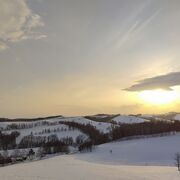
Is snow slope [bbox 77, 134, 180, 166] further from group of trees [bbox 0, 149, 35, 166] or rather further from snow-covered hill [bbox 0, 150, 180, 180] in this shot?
snow-covered hill [bbox 0, 150, 180, 180]

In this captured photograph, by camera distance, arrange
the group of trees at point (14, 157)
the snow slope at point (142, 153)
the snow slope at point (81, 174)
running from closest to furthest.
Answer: the snow slope at point (81, 174) < the snow slope at point (142, 153) < the group of trees at point (14, 157)

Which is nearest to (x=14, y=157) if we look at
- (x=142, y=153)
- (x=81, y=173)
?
(x=142, y=153)

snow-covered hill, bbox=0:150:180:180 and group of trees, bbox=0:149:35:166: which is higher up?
snow-covered hill, bbox=0:150:180:180

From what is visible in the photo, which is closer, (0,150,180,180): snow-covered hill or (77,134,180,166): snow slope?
(0,150,180,180): snow-covered hill

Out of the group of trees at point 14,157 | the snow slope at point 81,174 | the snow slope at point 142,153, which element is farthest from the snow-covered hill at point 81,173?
the group of trees at point 14,157

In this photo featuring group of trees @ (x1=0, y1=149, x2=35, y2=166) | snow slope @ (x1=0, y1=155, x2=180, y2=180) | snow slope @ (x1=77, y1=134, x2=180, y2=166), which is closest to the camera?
snow slope @ (x1=0, y1=155, x2=180, y2=180)

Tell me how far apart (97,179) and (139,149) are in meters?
81.7

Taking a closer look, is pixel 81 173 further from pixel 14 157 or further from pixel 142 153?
pixel 14 157

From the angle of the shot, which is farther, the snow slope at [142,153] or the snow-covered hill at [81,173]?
the snow slope at [142,153]

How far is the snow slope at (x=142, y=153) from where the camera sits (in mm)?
100794

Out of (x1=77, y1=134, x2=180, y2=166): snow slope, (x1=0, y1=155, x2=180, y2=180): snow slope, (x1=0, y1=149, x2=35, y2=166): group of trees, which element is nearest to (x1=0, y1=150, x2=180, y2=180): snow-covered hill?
(x1=0, y1=155, x2=180, y2=180): snow slope

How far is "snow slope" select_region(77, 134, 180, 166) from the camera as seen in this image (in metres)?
101

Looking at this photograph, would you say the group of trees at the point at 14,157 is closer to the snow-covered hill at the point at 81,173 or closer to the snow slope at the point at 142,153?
the snow slope at the point at 142,153

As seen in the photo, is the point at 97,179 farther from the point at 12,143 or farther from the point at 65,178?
the point at 12,143
